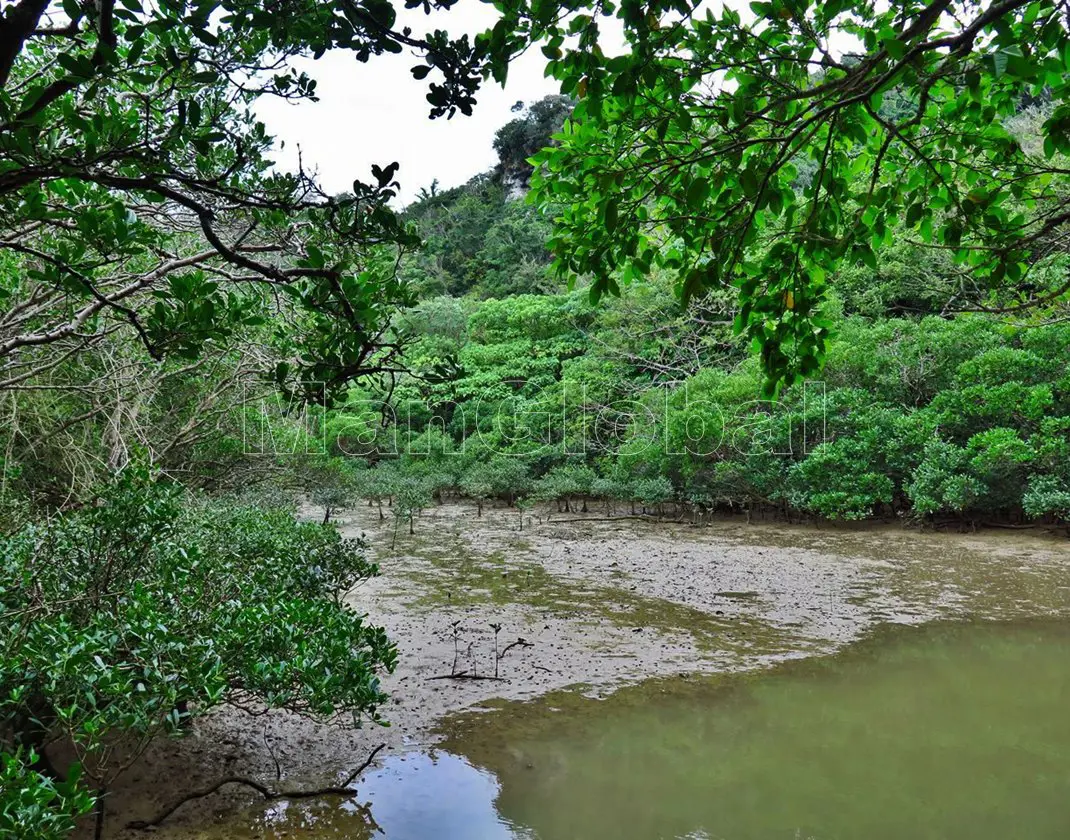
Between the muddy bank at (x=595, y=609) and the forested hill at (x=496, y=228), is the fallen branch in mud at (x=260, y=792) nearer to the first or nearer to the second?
the muddy bank at (x=595, y=609)

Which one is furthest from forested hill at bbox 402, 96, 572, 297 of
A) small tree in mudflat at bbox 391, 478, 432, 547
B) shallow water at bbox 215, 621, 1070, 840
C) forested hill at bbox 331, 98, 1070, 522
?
shallow water at bbox 215, 621, 1070, 840

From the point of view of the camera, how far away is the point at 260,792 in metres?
3.52

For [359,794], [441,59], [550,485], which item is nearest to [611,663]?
[359,794]

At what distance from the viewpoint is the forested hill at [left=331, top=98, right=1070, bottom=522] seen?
10898mm

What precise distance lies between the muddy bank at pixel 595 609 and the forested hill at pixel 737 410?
0.98 meters

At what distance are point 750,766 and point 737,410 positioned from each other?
10.2 meters

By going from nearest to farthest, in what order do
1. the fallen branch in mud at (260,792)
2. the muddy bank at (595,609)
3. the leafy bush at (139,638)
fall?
the leafy bush at (139,638) → the fallen branch in mud at (260,792) → the muddy bank at (595,609)

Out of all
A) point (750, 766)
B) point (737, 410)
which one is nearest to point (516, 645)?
point (750, 766)

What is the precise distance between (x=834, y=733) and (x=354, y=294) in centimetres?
428

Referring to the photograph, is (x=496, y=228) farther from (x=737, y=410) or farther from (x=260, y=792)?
(x=260, y=792)

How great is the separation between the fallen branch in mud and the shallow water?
0.07 metres

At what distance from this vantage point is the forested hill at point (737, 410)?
35.8 ft

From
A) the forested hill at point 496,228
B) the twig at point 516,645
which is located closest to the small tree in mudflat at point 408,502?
the twig at point 516,645

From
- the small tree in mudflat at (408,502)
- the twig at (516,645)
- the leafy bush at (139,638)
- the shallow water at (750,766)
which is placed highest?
the leafy bush at (139,638)
